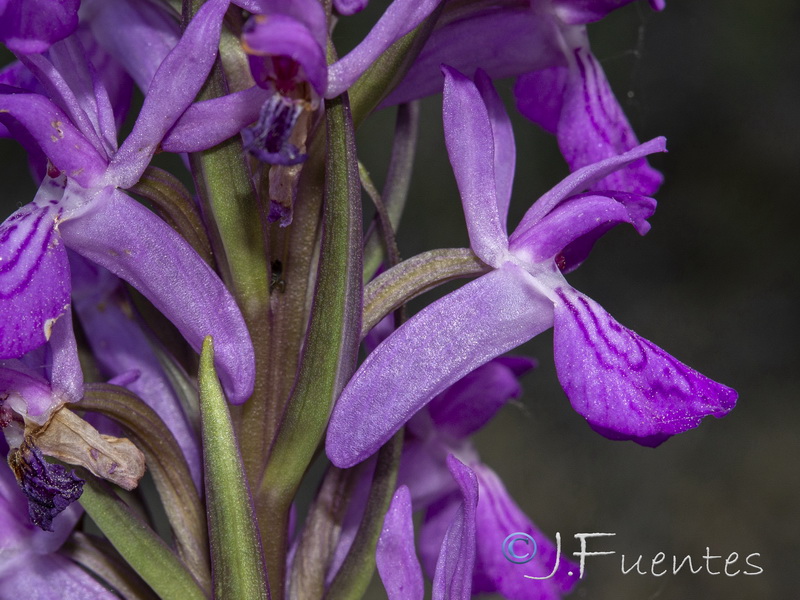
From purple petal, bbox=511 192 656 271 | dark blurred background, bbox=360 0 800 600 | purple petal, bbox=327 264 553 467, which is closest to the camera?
purple petal, bbox=327 264 553 467

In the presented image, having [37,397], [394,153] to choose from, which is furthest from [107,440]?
[394,153]

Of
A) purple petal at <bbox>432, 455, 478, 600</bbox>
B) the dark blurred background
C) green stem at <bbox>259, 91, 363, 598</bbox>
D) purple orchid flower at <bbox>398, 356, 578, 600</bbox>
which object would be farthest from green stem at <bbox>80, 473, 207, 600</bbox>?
the dark blurred background

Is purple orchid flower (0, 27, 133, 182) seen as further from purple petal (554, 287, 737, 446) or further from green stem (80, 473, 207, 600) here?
purple petal (554, 287, 737, 446)

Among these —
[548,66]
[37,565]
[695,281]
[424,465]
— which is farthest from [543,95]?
[695,281]

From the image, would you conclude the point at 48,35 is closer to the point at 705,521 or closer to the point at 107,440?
the point at 107,440

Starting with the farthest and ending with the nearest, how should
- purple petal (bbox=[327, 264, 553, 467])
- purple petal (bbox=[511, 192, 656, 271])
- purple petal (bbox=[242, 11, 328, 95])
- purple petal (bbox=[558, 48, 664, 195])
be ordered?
purple petal (bbox=[558, 48, 664, 195]), purple petal (bbox=[511, 192, 656, 271]), purple petal (bbox=[327, 264, 553, 467]), purple petal (bbox=[242, 11, 328, 95])

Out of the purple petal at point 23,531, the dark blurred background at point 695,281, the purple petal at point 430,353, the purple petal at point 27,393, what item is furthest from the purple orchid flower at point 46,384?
the dark blurred background at point 695,281

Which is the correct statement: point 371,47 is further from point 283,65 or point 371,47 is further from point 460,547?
point 460,547
